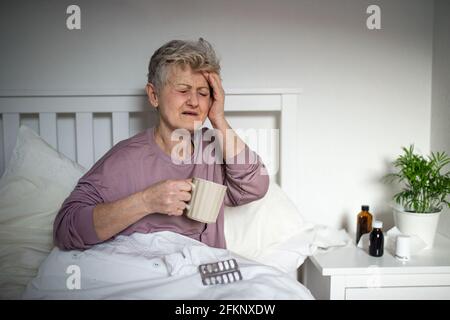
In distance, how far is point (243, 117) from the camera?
1.47m

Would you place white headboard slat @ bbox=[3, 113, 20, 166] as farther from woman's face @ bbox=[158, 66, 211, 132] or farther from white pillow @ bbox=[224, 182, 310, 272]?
white pillow @ bbox=[224, 182, 310, 272]

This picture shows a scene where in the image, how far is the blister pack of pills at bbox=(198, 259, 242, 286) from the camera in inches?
31.1

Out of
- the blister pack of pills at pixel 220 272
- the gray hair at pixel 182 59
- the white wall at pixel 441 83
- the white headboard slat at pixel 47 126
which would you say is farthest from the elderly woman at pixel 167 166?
the white wall at pixel 441 83

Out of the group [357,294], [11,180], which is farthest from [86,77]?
[357,294]

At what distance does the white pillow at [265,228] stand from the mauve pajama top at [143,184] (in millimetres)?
87

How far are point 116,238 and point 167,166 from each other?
24 centimetres

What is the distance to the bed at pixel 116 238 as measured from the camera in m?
0.79

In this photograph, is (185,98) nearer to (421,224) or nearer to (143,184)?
(143,184)

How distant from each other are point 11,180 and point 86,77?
0.46 m

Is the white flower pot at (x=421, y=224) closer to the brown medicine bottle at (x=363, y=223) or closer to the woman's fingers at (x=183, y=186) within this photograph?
the brown medicine bottle at (x=363, y=223)

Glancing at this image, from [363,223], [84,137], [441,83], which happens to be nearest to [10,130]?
[84,137]

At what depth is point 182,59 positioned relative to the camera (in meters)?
0.99

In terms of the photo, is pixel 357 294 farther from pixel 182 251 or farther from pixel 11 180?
pixel 11 180

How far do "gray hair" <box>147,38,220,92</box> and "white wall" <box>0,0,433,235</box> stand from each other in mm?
394
